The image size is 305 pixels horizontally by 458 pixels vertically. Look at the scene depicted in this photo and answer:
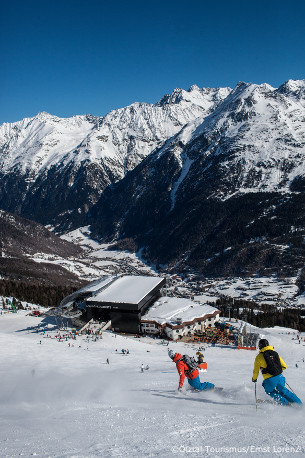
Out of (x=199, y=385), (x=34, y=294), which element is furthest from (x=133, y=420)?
(x=34, y=294)

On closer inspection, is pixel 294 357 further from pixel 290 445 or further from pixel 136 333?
pixel 290 445

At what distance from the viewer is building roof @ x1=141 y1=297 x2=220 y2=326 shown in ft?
222

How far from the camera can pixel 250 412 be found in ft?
41.4

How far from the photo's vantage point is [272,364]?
13672 millimetres

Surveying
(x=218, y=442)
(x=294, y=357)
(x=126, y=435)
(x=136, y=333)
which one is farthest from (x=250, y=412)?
(x=136, y=333)

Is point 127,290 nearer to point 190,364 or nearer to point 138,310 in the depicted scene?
point 138,310

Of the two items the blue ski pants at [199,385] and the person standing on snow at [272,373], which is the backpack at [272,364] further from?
the blue ski pants at [199,385]

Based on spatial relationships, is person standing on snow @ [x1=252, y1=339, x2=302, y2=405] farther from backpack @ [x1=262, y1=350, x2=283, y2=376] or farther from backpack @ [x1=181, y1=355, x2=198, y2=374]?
backpack @ [x1=181, y1=355, x2=198, y2=374]

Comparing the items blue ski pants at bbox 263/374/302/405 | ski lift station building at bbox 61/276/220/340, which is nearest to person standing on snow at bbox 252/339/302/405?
blue ski pants at bbox 263/374/302/405

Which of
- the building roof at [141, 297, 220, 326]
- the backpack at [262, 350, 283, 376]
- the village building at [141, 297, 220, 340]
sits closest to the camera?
the backpack at [262, 350, 283, 376]

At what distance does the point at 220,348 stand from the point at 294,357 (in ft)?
32.2

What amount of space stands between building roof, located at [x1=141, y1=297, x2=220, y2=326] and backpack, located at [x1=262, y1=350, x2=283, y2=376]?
52.8 meters

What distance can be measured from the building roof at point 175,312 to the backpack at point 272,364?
173ft

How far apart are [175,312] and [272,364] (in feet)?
197
